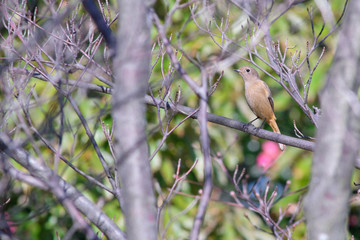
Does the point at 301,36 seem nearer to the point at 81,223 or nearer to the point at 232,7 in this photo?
the point at 232,7

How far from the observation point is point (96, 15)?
2.92 m

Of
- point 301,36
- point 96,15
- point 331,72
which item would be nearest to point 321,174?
point 331,72

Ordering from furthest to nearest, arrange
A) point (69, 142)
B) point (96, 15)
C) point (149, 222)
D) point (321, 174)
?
1. point (69, 142)
2. point (96, 15)
3. point (149, 222)
4. point (321, 174)

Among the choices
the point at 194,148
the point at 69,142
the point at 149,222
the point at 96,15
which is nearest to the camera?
the point at 149,222

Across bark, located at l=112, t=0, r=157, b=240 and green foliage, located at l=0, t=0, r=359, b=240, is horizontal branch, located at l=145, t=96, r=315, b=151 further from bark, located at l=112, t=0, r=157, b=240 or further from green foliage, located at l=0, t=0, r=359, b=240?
bark, located at l=112, t=0, r=157, b=240

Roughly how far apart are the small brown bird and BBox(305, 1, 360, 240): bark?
3.90 m

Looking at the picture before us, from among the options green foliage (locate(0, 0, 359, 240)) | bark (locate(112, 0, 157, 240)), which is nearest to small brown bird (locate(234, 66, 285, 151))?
green foliage (locate(0, 0, 359, 240))

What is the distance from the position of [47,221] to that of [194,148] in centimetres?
155

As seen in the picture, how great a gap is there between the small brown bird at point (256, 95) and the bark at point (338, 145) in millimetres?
3901

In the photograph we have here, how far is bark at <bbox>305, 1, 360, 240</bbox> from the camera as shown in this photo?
1809 millimetres

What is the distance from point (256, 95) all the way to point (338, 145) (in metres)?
4.13

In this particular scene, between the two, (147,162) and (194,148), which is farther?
(194,148)

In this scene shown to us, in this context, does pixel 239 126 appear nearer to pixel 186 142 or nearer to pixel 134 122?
pixel 186 142

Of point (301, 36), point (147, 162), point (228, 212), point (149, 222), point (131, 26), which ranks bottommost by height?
point (228, 212)
